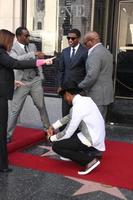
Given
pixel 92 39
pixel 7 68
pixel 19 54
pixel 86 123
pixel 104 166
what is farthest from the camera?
pixel 19 54

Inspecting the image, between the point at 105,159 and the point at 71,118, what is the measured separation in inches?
43.6

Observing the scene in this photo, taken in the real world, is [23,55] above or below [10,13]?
below

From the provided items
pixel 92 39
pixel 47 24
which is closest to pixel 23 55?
pixel 92 39

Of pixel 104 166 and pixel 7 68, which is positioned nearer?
pixel 7 68

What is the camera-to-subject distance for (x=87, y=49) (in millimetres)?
6301

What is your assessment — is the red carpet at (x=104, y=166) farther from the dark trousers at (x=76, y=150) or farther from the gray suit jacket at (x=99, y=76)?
the gray suit jacket at (x=99, y=76)

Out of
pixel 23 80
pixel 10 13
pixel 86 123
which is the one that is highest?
pixel 10 13

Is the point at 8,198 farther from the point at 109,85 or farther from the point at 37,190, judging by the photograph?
the point at 109,85

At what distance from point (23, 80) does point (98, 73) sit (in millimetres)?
1216

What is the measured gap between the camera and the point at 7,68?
4973mm

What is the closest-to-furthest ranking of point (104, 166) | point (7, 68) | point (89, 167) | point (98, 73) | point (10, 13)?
1. point (7, 68)
2. point (89, 167)
3. point (104, 166)
4. point (98, 73)
5. point (10, 13)

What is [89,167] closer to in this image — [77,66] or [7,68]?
[7,68]

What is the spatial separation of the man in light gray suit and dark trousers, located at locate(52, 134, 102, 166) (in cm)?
98

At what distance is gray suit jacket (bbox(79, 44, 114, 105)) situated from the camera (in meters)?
5.87
